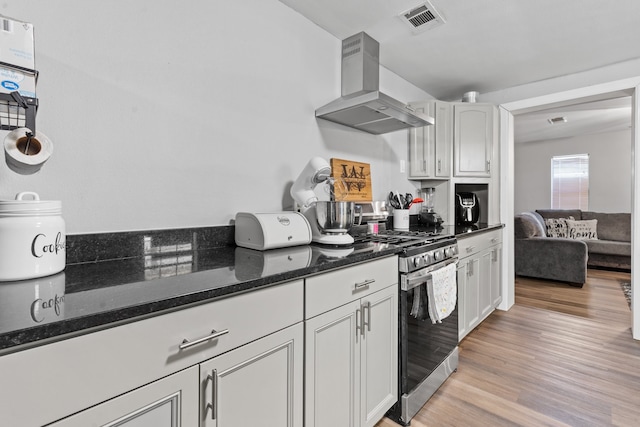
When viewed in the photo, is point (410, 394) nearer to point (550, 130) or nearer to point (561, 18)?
point (561, 18)

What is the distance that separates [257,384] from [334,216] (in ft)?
2.78

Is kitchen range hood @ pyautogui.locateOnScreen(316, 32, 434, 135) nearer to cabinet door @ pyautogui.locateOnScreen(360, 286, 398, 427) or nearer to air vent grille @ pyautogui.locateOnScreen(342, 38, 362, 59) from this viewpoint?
air vent grille @ pyautogui.locateOnScreen(342, 38, 362, 59)

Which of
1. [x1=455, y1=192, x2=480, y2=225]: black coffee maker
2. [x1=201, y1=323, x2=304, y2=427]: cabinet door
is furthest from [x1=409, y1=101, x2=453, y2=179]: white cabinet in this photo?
[x1=201, y1=323, x2=304, y2=427]: cabinet door

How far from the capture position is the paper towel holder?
976mm

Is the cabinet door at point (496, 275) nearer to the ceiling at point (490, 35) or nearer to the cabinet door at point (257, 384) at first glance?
the ceiling at point (490, 35)

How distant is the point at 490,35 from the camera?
2230 millimetres

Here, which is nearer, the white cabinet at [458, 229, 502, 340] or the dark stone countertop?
the dark stone countertop

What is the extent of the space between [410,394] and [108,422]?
1.37 m

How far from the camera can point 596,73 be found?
9.11 ft

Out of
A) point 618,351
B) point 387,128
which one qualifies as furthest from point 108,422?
point 618,351

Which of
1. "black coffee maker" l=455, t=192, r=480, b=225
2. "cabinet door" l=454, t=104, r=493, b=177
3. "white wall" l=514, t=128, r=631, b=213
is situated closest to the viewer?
"cabinet door" l=454, t=104, r=493, b=177

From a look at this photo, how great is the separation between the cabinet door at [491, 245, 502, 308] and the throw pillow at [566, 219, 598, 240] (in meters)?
3.00

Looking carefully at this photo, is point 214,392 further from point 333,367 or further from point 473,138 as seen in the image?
point 473,138

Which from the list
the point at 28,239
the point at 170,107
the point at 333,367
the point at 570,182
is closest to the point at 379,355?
the point at 333,367
